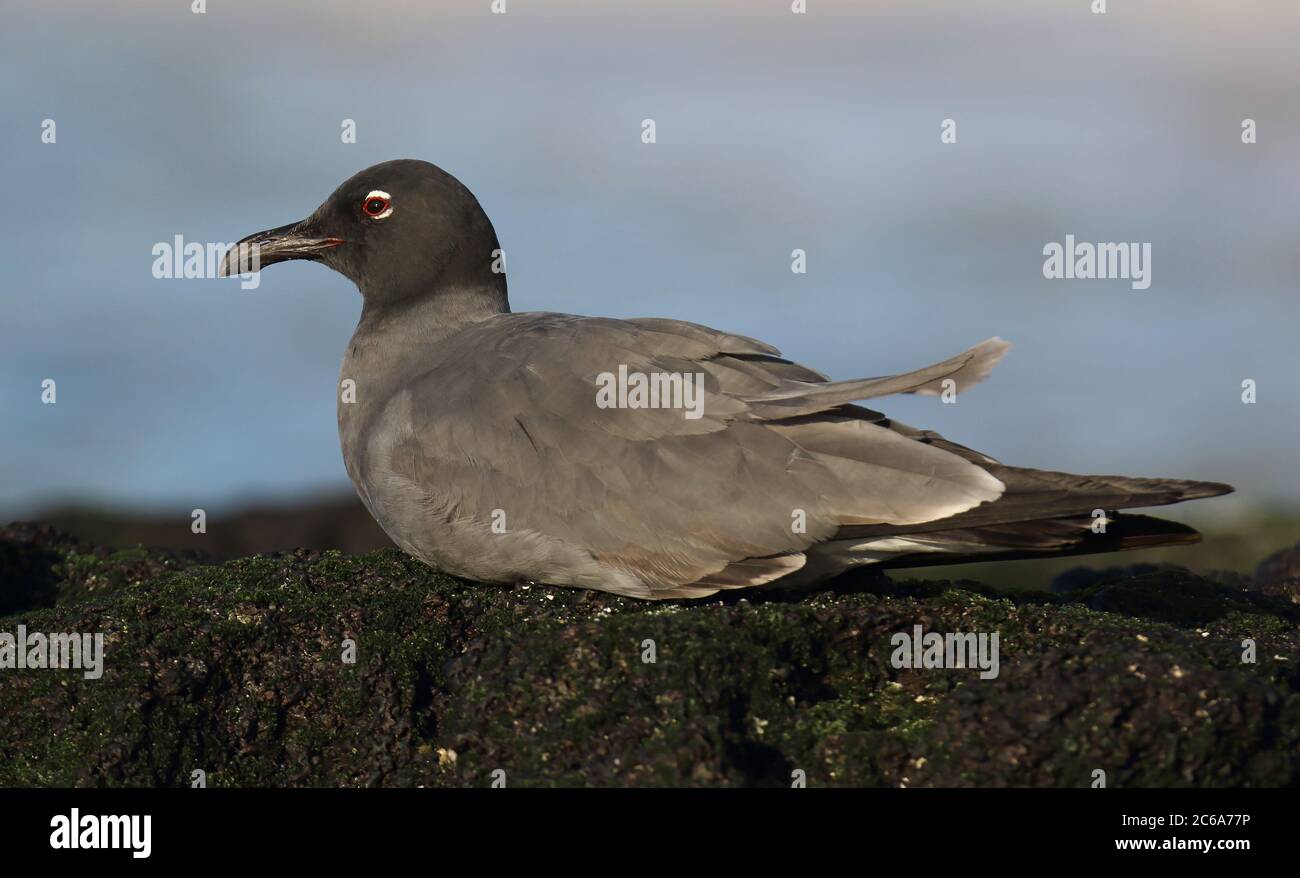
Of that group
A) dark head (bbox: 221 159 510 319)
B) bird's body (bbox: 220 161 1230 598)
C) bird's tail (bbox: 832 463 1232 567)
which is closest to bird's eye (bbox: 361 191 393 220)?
dark head (bbox: 221 159 510 319)

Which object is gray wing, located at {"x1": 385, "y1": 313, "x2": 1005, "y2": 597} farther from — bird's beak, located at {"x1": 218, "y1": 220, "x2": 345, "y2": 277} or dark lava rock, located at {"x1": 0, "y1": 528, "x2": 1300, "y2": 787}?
bird's beak, located at {"x1": 218, "y1": 220, "x2": 345, "y2": 277}

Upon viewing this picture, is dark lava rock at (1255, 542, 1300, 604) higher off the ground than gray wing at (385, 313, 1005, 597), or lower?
lower

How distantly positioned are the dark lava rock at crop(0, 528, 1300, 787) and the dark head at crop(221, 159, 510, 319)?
222cm

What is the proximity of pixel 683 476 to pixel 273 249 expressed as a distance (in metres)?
4.67

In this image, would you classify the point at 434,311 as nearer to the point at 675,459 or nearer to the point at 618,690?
the point at 675,459

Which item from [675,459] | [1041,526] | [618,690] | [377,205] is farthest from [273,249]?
[1041,526]

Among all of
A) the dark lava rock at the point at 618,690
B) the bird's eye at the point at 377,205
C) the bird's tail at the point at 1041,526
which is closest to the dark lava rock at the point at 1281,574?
the dark lava rock at the point at 618,690

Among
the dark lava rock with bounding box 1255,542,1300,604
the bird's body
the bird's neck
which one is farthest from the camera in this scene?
the dark lava rock with bounding box 1255,542,1300,604

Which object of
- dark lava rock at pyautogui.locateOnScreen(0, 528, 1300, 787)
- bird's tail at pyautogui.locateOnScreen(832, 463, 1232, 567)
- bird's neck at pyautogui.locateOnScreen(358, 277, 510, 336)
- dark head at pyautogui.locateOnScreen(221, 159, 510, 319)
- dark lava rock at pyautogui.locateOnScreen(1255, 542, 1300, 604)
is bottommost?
dark lava rock at pyautogui.locateOnScreen(0, 528, 1300, 787)

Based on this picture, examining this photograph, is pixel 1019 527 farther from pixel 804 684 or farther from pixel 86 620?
pixel 86 620

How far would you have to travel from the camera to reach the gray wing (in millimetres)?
7258

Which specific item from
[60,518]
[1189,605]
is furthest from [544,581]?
[60,518]

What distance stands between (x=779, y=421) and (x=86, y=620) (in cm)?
431

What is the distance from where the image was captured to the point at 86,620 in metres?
7.84
